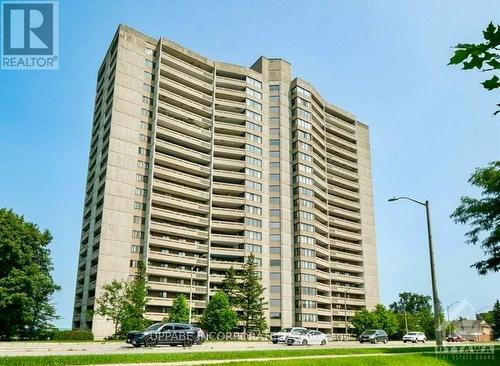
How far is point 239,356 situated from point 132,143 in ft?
216

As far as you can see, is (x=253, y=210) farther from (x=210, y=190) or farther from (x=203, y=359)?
(x=203, y=359)

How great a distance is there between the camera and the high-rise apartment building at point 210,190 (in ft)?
255

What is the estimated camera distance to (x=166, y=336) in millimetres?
31625

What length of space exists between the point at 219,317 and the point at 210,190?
29.4 m

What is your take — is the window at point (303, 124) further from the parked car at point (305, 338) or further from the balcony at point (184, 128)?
the parked car at point (305, 338)

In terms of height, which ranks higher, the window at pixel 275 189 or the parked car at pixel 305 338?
the window at pixel 275 189

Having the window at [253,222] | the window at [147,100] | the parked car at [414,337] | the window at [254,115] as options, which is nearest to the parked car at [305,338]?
the parked car at [414,337]

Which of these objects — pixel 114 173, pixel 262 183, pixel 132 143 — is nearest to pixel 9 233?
pixel 114 173

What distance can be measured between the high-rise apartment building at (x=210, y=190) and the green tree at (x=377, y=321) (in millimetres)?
7411

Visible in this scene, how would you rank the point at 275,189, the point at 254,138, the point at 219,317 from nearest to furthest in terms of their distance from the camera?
the point at 219,317, the point at 275,189, the point at 254,138

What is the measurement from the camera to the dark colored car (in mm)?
30109

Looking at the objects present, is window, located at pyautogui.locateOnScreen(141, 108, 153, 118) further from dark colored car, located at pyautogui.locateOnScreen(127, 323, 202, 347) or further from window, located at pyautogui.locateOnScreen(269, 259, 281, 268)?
dark colored car, located at pyautogui.locateOnScreen(127, 323, 202, 347)

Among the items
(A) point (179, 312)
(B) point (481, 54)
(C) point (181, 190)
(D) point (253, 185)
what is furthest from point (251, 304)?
(B) point (481, 54)

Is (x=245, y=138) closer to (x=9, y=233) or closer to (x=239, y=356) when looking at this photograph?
(x=9, y=233)
